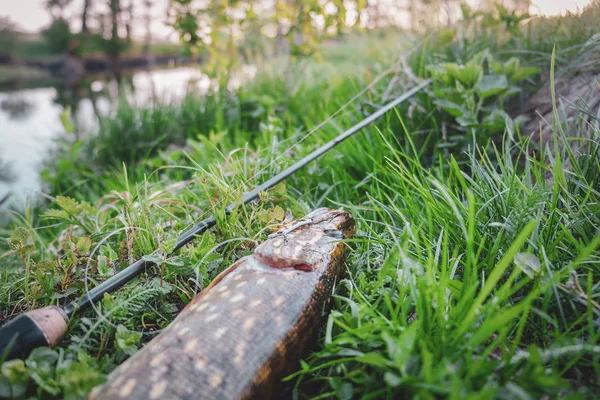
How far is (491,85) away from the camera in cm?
273

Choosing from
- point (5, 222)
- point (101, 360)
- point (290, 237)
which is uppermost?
point (290, 237)

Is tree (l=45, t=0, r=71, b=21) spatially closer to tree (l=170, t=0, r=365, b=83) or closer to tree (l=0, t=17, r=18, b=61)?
tree (l=0, t=17, r=18, b=61)

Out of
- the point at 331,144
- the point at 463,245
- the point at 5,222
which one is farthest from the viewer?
the point at 5,222

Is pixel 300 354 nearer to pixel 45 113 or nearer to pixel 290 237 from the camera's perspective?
pixel 290 237

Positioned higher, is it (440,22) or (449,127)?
(440,22)

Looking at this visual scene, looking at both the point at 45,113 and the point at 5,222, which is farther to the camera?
the point at 45,113

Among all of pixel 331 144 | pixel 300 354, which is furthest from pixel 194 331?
pixel 331 144

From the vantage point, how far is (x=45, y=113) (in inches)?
468

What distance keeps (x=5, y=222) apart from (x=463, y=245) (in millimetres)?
4332

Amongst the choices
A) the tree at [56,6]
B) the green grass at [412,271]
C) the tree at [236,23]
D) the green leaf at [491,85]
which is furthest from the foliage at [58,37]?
the green leaf at [491,85]

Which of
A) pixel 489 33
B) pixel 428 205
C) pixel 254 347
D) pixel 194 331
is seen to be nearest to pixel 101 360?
pixel 194 331

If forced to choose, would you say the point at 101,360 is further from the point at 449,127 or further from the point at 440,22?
the point at 440,22

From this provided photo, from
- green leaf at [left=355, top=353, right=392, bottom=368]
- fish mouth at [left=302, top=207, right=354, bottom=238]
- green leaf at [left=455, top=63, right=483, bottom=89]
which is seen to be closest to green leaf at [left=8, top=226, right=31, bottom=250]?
fish mouth at [left=302, top=207, right=354, bottom=238]

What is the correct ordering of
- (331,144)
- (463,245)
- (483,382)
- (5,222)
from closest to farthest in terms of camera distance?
(483,382) < (463,245) < (331,144) < (5,222)
